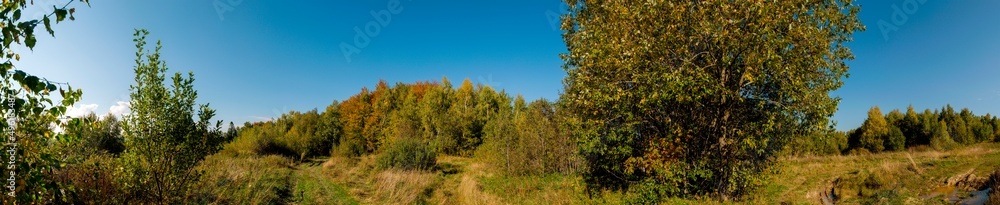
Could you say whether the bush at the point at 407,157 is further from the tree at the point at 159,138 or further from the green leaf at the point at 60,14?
the green leaf at the point at 60,14

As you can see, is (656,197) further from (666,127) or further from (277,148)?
(277,148)

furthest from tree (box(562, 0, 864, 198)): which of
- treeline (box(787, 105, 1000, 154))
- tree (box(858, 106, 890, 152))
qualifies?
tree (box(858, 106, 890, 152))

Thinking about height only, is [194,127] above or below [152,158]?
above

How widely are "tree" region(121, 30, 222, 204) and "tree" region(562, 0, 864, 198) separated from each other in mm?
10269

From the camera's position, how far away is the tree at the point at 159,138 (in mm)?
9789

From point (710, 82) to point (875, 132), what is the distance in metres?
51.8

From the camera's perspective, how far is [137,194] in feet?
34.6

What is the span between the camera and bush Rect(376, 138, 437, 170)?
94.7ft

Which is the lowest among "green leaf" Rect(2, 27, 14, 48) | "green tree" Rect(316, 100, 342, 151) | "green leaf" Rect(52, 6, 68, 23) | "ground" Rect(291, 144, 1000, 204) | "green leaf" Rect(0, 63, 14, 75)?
"ground" Rect(291, 144, 1000, 204)

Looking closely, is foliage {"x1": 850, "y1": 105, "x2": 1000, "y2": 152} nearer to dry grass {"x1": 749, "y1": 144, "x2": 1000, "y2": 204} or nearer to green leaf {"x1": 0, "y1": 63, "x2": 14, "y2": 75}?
dry grass {"x1": 749, "y1": 144, "x2": 1000, "y2": 204}

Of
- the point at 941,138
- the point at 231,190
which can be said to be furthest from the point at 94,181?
the point at 941,138

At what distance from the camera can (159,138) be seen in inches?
394

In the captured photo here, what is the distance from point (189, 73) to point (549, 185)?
13.7 meters

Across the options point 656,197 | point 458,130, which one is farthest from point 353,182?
point 458,130
